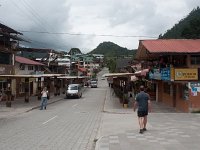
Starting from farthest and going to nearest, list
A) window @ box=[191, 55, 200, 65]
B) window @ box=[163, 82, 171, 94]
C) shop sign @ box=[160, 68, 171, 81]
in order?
window @ box=[163, 82, 171, 94]
window @ box=[191, 55, 200, 65]
shop sign @ box=[160, 68, 171, 81]

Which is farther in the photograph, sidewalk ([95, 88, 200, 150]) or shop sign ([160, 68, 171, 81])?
shop sign ([160, 68, 171, 81])

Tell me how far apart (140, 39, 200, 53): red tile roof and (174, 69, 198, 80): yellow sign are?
1676mm

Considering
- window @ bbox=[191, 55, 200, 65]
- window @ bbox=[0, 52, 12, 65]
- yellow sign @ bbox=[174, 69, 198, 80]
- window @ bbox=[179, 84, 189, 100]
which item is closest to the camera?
window @ bbox=[179, 84, 189, 100]

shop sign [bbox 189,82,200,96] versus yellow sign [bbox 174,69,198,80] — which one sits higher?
yellow sign [bbox 174,69,198,80]

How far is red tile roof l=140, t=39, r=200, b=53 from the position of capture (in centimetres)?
2742

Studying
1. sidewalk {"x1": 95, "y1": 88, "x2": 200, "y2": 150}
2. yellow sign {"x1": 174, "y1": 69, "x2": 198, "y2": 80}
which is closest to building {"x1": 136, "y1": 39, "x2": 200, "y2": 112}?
yellow sign {"x1": 174, "y1": 69, "x2": 198, "y2": 80}

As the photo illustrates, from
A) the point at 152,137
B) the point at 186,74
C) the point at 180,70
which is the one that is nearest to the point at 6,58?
the point at 180,70

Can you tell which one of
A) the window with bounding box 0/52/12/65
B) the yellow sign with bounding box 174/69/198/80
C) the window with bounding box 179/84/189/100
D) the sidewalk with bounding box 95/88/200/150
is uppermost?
the window with bounding box 0/52/12/65

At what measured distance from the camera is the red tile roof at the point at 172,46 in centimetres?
2742

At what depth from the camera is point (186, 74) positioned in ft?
85.7

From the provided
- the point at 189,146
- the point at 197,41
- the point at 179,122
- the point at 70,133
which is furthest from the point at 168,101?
the point at 189,146

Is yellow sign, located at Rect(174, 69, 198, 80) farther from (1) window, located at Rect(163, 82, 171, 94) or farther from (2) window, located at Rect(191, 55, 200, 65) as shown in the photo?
(1) window, located at Rect(163, 82, 171, 94)

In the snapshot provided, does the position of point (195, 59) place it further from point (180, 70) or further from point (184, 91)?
point (184, 91)

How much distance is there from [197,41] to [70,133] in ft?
60.8
